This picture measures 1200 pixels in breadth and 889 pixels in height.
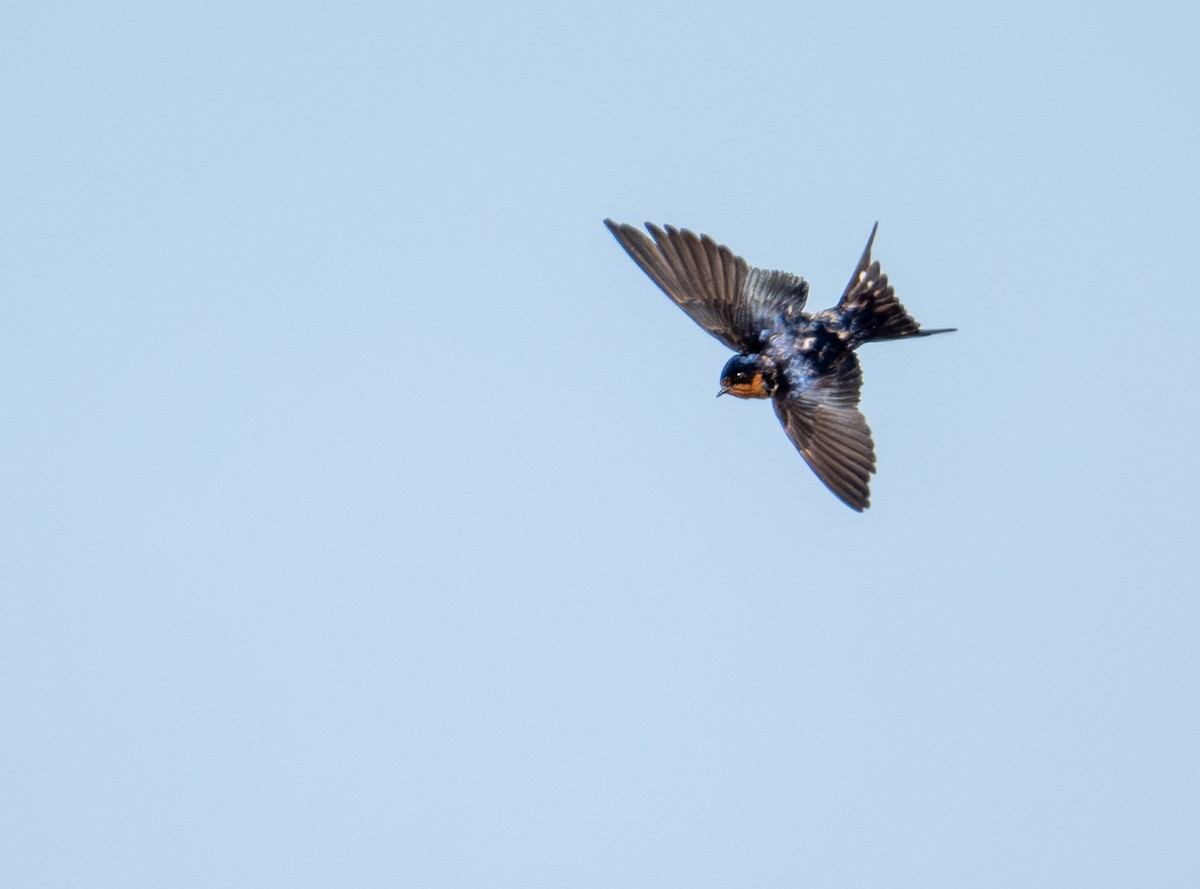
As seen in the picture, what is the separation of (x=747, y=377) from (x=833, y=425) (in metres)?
0.90

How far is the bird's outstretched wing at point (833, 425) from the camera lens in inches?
602

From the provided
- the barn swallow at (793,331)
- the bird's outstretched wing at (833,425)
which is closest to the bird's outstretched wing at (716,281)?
the barn swallow at (793,331)

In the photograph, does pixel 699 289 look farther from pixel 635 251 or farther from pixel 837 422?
pixel 837 422

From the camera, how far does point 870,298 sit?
15.2 meters

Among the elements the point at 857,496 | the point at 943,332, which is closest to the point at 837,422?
the point at 857,496

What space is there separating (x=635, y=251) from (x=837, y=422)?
243 cm

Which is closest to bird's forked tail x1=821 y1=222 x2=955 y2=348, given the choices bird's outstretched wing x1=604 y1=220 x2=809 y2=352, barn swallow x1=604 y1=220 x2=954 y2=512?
barn swallow x1=604 y1=220 x2=954 y2=512

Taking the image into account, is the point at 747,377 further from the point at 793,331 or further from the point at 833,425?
the point at 833,425

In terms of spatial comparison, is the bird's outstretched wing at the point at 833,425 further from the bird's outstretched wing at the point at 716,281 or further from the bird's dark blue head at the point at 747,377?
the bird's outstretched wing at the point at 716,281

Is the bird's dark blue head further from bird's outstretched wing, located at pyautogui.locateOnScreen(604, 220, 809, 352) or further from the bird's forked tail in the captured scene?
the bird's forked tail

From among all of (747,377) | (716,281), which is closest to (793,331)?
(747,377)

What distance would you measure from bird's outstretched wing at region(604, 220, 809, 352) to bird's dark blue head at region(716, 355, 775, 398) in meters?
0.22

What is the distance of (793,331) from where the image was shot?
16.0 meters

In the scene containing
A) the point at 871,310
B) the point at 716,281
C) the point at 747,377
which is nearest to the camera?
the point at 871,310
